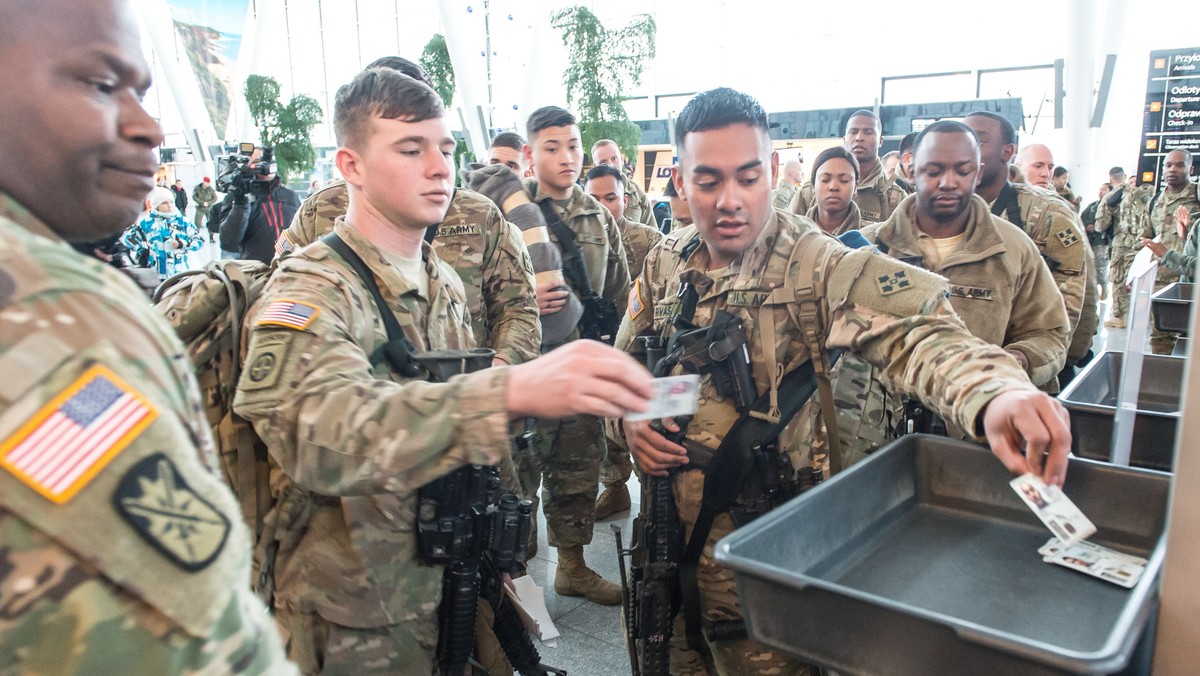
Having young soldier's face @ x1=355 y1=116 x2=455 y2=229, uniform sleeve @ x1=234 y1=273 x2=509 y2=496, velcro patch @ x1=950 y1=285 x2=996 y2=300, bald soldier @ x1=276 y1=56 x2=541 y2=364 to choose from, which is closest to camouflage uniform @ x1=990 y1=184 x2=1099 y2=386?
velcro patch @ x1=950 y1=285 x2=996 y2=300

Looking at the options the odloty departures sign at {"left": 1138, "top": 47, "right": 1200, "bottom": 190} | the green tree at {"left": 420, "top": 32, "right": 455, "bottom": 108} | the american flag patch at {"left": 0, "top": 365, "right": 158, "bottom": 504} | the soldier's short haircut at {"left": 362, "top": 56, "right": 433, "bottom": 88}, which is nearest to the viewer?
the american flag patch at {"left": 0, "top": 365, "right": 158, "bottom": 504}

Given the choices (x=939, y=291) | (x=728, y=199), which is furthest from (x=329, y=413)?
(x=939, y=291)

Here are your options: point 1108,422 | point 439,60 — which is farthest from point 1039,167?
point 439,60

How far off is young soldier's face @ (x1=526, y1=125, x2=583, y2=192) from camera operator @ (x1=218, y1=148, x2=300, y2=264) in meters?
2.61

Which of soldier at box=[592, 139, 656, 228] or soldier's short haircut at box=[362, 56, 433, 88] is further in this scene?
soldier at box=[592, 139, 656, 228]

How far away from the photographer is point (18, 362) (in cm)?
54

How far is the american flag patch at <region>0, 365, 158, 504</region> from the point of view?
0.53m

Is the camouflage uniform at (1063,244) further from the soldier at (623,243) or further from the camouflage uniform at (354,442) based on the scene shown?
the camouflage uniform at (354,442)

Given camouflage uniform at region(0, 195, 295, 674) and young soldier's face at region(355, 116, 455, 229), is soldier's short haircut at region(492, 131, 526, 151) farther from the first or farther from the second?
camouflage uniform at region(0, 195, 295, 674)

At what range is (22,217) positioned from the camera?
0.65 metres

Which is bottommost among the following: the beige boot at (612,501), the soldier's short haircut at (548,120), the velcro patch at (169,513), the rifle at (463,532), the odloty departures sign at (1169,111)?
the beige boot at (612,501)

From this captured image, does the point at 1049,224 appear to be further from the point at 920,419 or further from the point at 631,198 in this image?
the point at 631,198

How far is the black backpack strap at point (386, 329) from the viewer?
1577 mm

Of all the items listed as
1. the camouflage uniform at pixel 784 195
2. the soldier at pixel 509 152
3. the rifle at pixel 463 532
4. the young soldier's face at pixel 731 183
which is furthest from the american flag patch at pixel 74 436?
the camouflage uniform at pixel 784 195
